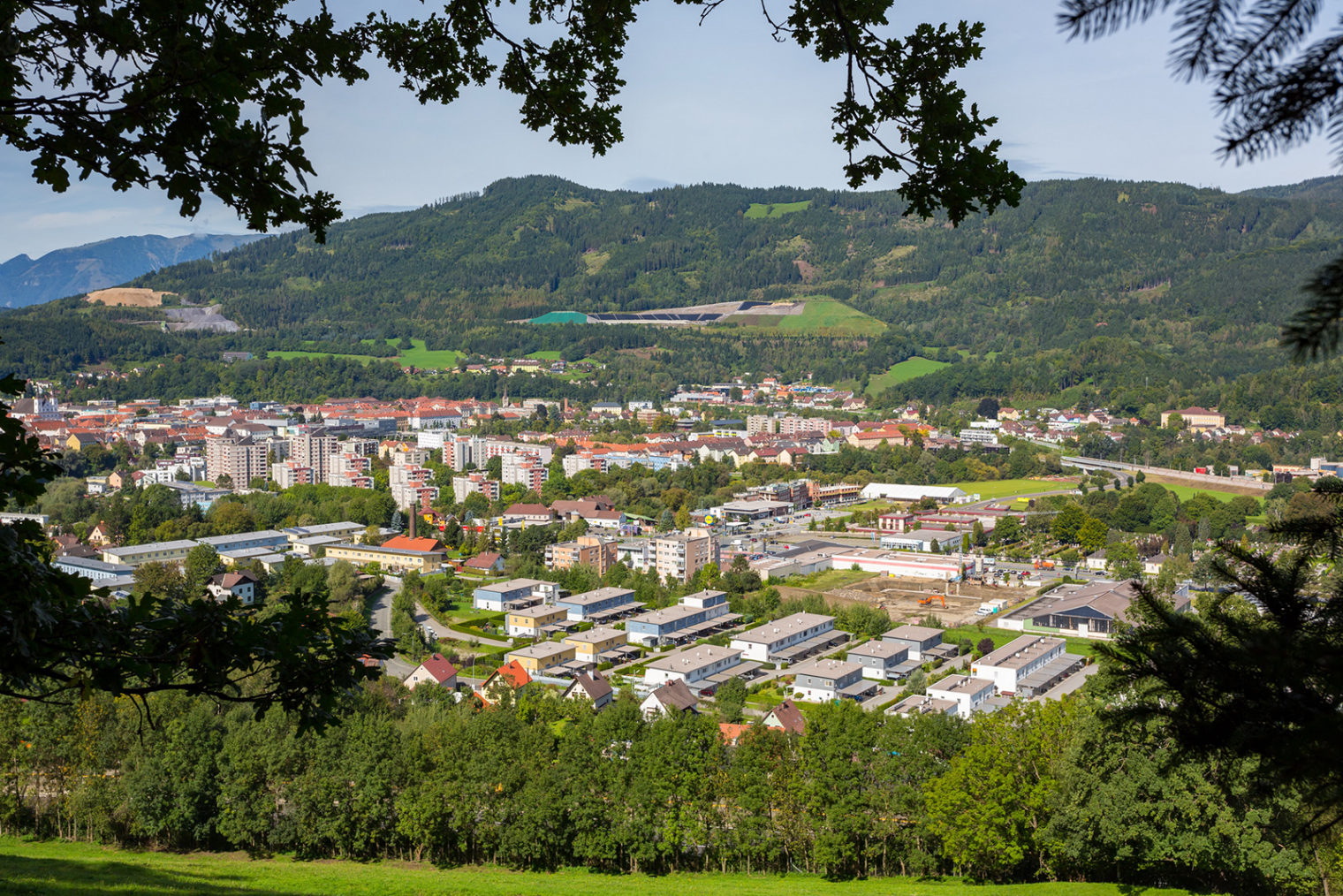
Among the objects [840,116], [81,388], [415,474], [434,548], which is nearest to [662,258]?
[81,388]

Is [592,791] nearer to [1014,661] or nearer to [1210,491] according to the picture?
[1014,661]

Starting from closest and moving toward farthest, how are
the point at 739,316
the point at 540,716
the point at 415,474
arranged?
the point at 540,716 < the point at 415,474 < the point at 739,316

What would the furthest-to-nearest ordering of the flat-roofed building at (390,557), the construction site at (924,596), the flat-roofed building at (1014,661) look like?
the flat-roofed building at (390,557)
the construction site at (924,596)
the flat-roofed building at (1014,661)

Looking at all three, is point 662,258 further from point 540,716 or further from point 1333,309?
point 1333,309

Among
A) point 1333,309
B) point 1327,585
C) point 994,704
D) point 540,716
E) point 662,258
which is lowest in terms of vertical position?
point 994,704

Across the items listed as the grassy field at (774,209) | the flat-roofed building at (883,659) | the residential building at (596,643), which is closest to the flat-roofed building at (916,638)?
the flat-roofed building at (883,659)

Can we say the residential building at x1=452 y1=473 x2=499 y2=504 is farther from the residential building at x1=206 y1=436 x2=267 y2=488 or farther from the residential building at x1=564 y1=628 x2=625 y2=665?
Result: the residential building at x1=564 y1=628 x2=625 y2=665

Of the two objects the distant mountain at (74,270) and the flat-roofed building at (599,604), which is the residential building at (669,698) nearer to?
the flat-roofed building at (599,604)
